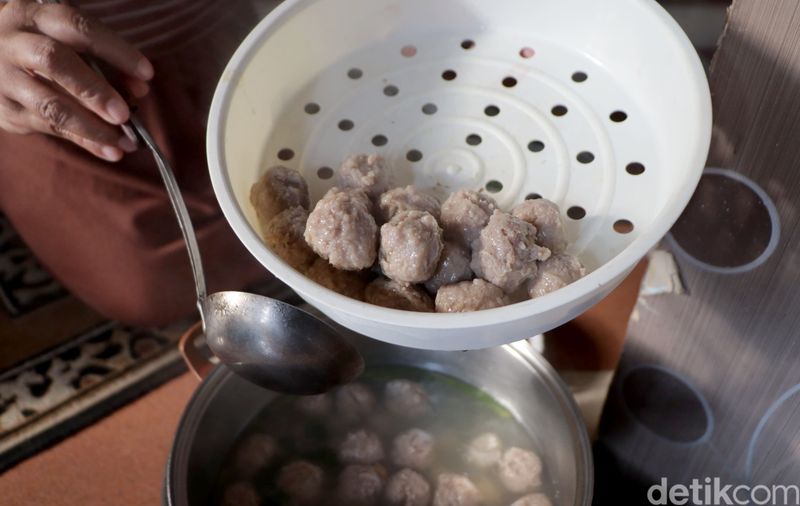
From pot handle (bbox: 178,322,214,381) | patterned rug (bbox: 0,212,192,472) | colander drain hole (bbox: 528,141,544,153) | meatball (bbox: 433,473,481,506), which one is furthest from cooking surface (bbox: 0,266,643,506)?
colander drain hole (bbox: 528,141,544,153)

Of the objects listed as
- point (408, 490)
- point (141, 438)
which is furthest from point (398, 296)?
point (141, 438)

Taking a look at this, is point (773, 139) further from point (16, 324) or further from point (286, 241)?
point (16, 324)

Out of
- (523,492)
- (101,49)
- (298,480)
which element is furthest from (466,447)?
(101,49)

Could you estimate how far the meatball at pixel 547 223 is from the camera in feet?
1.94

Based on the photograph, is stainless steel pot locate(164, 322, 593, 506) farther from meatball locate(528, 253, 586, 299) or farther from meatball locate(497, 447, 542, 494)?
meatball locate(528, 253, 586, 299)

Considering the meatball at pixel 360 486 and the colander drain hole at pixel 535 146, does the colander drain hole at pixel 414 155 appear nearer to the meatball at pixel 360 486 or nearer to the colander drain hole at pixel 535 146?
the colander drain hole at pixel 535 146

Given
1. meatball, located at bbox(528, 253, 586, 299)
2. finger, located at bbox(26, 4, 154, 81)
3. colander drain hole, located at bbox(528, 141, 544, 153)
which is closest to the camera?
meatball, located at bbox(528, 253, 586, 299)

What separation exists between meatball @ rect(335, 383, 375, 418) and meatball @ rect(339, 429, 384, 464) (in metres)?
0.04

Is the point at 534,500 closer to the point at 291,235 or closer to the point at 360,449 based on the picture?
the point at 360,449

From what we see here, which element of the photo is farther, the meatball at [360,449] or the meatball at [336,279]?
the meatball at [360,449]

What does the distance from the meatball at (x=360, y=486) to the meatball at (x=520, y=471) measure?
0.16 meters

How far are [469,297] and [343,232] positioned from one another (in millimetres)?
117

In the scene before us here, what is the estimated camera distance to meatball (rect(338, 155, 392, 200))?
0.64 metres

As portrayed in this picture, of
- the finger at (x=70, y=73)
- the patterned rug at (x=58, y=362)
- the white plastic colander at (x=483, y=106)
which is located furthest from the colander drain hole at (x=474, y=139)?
the patterned rug at (x=58, y=362)
